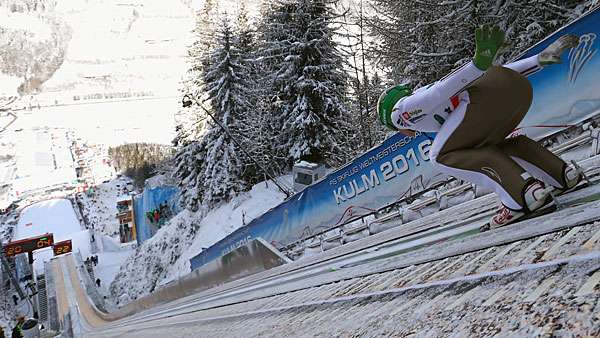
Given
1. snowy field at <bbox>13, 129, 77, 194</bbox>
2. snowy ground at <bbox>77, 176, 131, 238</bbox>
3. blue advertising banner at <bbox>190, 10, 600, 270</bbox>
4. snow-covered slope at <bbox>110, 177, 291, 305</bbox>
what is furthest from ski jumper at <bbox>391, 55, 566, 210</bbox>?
snowy field at <bbox>13, 129, 77, 194</bbox>

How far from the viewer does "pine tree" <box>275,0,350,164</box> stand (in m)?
19.2

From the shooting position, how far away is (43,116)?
89938mm

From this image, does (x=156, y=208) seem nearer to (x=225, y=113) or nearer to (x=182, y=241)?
(x=182, y=241)

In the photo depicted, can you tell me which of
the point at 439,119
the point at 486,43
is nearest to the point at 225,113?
the point at 439,119

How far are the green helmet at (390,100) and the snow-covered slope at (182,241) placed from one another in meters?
12.7

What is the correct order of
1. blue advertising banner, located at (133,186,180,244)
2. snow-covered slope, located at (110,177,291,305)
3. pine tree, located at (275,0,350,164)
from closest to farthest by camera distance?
1. snow-covered slope, located at (110,177,291,305)
2. pine tree, located at (275,0,350,164)
3. blue advertising banner, located at (133,186,180,244)

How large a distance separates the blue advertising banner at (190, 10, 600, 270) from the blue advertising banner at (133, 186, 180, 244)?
24620 mm

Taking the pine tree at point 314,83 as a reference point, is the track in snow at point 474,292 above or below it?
below

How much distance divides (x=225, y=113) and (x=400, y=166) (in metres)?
15.5

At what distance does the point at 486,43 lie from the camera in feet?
8.66

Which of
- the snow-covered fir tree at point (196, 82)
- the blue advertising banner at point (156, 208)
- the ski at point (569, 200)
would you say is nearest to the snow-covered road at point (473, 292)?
the ski at point (569, 200)

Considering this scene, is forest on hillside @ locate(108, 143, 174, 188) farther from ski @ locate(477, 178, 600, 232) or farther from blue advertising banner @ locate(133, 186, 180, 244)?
ski @ locate(477, 178, 600, 232)

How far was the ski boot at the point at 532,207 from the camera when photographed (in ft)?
8.29

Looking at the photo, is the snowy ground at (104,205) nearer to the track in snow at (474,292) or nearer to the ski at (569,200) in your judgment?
the track in snow at (474,292)
